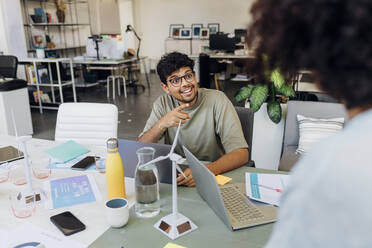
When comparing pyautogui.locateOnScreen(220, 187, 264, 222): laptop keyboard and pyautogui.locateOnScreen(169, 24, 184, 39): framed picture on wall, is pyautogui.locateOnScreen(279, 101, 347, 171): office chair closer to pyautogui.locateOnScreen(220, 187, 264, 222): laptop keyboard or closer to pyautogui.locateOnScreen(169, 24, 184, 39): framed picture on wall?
pyautogui.locateOnScreen(220, 187, 264, 222): laptop keyboard

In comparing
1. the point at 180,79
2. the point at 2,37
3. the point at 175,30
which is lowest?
the point at 180,79

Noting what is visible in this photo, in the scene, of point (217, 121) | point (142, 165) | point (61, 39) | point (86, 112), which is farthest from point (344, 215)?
point (61, 39)

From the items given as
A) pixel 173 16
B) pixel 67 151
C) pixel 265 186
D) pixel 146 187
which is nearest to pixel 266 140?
pixel 265 186

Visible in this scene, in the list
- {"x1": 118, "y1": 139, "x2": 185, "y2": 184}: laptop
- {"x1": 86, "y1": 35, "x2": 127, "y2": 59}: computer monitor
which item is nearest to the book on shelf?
{"x1": 86, "y1": 35, "x2": 127, "y2": 59}: computer monitor

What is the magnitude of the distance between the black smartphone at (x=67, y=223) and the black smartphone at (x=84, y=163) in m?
0.44

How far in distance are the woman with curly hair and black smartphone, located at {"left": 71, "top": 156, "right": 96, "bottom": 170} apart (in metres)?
1.29

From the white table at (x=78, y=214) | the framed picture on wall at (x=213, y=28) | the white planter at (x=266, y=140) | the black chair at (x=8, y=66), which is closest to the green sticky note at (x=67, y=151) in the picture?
the white table at (x=78, y=214)

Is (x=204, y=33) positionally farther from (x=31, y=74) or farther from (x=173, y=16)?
(x=31, y=74)

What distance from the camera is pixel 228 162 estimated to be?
1514 mm

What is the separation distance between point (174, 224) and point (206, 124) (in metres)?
0.92

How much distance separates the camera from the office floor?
4348mm

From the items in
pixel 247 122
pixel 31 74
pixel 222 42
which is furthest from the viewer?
pixel 222 42

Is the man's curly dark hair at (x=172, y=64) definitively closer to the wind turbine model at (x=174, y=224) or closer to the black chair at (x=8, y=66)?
the wind turbine model at (x=174, y=224)

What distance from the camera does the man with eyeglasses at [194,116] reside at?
176 centimetres
